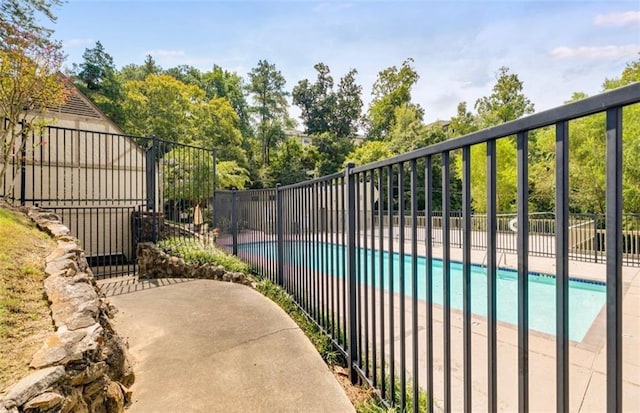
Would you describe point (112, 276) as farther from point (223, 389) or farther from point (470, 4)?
point (470, 4)

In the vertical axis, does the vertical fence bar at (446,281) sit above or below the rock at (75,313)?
above

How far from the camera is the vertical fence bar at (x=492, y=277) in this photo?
1123 millimetres

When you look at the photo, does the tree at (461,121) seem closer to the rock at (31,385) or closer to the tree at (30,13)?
the tree at (30,13)

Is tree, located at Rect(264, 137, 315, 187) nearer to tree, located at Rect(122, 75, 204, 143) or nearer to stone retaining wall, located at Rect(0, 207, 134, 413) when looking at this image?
tree, located at Rect(122, 75, 204, 143)

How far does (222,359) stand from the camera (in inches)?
104

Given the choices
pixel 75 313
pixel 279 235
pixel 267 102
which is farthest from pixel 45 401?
pixel 267 102

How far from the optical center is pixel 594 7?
19.0ft

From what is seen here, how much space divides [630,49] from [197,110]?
21.4 metres

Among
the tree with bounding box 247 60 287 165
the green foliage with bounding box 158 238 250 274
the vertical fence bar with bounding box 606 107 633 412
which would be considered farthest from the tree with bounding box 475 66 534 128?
the vertical fence bar with bounding box 606 107 633 412

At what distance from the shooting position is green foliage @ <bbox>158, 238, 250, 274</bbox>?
576 centimetres

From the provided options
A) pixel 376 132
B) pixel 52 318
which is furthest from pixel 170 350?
pixel 376 132

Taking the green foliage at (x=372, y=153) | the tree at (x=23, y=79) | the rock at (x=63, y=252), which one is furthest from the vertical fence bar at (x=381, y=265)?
the green foliage at (x=372, y=153)

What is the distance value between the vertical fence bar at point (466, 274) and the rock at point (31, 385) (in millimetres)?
1862

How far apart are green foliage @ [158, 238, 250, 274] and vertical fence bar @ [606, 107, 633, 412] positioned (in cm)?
540
